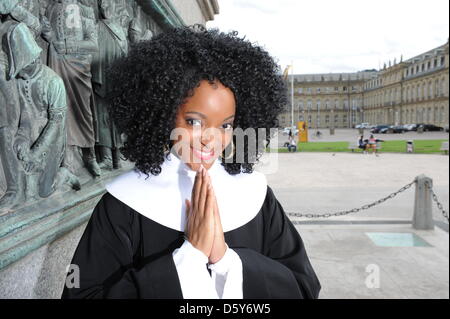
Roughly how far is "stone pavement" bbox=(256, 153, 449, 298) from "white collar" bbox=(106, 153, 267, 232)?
2.08 ft

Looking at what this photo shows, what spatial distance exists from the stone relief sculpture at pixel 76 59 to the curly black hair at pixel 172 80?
32cm

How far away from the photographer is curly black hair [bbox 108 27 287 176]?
52.7 inches

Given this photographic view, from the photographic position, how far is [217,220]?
111 cm

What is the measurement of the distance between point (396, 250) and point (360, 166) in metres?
9.25

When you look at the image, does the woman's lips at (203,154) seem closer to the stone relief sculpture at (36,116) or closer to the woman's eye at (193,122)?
the woman's eye at (193,122)

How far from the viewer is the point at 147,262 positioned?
1.28 metres

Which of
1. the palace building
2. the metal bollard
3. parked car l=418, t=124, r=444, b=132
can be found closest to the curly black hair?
the metal bollard

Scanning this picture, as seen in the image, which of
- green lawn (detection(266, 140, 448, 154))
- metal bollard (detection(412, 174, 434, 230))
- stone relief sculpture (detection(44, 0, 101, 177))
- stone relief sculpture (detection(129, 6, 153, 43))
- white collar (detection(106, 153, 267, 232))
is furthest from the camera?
green lawn (detection(266, 140, 448, 154))

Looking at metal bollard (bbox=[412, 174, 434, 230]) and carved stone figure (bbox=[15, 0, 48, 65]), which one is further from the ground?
carved stone figure (bbox=[15, 0, 48, 65])

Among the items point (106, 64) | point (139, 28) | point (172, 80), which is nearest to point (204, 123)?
point (172, 80)

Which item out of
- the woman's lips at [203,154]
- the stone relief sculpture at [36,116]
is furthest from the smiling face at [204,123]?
the stone relief sculpture at [36,116]

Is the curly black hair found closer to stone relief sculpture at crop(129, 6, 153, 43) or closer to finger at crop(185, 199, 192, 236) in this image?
finger at crop(185, 199, 192, 236)

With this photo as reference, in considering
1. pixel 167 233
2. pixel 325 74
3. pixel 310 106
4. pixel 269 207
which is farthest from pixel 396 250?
pixel 325 74

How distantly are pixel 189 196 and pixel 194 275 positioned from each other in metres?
0.27
